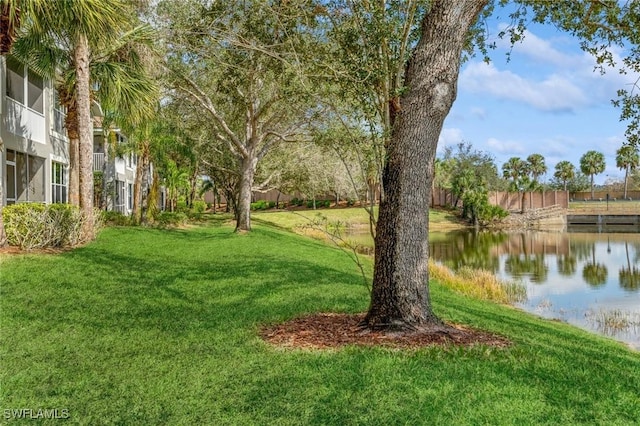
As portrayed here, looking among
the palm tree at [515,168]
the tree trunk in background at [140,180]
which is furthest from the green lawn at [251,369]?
the palm tree at [515,168]

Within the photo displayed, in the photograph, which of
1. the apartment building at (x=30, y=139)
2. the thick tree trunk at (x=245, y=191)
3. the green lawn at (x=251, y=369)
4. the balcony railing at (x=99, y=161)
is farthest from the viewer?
the balcony railing at (x=99, y=161)

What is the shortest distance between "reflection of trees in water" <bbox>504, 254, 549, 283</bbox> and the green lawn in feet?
36.0

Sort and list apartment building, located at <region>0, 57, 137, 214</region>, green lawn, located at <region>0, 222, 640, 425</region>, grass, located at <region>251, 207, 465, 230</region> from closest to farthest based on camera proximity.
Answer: green lawn, located at <region>0, 222, 640, 425</region> → apartment building, located at <region>0, 57, 137, 214</region> → grass, located at <region>251, 207, 465, 230</region>

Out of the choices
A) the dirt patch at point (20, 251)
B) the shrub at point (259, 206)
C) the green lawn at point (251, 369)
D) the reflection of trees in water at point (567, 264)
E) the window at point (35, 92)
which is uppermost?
the window at point (35, 92)

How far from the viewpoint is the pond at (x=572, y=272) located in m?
12.6

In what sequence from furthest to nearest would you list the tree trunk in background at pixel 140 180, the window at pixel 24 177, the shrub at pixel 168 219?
the shrub at pixel 168 219 → the tree trunk in background at pixel 140 180 → the window at pixel 24 177

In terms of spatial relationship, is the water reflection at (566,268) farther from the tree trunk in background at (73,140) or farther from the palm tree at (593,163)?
the palm tree at (593,163)

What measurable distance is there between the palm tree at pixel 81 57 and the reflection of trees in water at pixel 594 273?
15923mm

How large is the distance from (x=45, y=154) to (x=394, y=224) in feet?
Result: 50.1

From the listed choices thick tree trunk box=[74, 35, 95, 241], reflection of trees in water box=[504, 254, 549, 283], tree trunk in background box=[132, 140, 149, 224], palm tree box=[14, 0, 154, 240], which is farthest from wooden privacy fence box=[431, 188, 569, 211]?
thick tree trunk box=[74, 35, 95, 241]

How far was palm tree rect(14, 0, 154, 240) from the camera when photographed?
12.1 metres

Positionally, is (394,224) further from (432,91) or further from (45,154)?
(45,154)

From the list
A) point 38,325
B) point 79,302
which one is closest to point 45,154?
point 79,302

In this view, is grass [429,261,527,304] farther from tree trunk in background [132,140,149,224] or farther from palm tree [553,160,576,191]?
palm tree [553,160,576,191]
